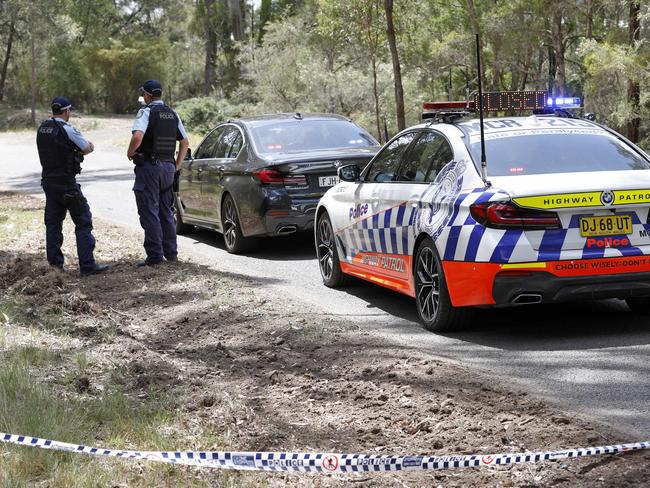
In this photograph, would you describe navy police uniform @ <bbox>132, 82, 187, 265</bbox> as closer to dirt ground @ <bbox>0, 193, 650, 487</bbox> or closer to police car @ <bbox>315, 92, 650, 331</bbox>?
dirt ground @ <bbox>0, 193, 650, 487</bbox>

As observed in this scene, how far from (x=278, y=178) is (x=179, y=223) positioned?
12.4 feet

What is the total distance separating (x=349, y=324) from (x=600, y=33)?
95.5ft

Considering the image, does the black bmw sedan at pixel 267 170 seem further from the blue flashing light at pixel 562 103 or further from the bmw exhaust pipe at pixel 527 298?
the bmw exhaust pipe at pixel 527 298

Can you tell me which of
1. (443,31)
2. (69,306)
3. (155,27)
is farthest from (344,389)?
(155,27)

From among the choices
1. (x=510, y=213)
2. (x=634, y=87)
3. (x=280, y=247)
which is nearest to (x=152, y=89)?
(x=280, y=247)

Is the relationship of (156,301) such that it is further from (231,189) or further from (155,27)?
(155,27)

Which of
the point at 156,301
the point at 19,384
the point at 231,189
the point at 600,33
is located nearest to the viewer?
the point at 19,384

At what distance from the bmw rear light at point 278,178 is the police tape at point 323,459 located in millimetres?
7639

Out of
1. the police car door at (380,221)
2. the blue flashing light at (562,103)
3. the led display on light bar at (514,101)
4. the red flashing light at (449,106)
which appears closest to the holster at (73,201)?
the police car door at (380,221)

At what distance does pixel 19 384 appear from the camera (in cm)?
575

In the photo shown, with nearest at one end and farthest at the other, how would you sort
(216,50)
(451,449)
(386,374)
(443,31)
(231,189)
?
(451,449) → (386,374) → (231,189) → (443,31) → (216,50)

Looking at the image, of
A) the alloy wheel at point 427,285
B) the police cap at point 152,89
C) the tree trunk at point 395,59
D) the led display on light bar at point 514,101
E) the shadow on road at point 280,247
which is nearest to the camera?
the alloy wheel at point 427,285

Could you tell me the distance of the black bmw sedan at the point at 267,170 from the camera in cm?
1178

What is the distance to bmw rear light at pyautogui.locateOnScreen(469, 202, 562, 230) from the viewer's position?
6723 mm
